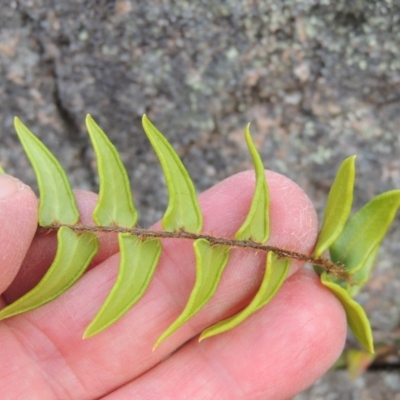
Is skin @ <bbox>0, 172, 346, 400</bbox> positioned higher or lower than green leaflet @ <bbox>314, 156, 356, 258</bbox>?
lower

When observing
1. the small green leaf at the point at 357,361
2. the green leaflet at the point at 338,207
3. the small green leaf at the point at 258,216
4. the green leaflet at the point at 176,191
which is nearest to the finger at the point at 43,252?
the green leaflet at the point at 176,191

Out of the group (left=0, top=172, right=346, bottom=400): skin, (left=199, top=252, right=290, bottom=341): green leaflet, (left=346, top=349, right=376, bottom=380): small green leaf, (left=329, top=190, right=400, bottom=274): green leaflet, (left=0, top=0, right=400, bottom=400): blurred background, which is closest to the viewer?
(left=199, top=252, right=290, bottom=341): green leaflet

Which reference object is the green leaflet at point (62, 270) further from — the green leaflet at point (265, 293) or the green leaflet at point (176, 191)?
the green leaflet at point (265, 293)

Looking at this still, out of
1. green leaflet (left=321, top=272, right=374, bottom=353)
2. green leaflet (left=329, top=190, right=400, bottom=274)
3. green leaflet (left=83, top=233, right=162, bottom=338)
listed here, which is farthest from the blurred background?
green leaflet (left=83, top=233, right=162, bottom=338)

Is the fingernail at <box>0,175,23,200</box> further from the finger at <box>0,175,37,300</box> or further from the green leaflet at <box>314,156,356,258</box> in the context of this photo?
the green leaflet at <box>314,156,356,258</box>

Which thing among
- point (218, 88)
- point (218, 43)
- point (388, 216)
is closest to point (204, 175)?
point (218, 88)

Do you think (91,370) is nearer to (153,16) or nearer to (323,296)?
(323,296)

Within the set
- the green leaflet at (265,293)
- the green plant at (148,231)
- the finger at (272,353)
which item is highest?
the green plant at (148,231)
